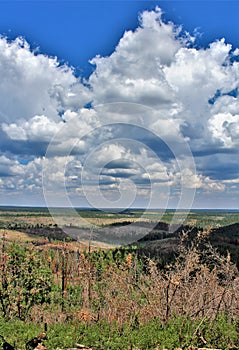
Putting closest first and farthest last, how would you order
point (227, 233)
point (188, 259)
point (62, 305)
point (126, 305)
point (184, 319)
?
point (184, 319), point (188, 259), point (126, 305), point (62, 305), point (227, 233)

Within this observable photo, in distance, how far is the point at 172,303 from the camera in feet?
28.8

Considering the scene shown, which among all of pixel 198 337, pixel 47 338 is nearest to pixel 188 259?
pixel 198 337

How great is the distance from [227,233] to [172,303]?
6137 cm

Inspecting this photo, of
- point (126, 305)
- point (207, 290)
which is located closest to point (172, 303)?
point (207, 290)

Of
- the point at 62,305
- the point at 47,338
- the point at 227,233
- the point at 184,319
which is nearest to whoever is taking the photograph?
the point at 47,338

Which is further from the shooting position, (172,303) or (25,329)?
(172,303)

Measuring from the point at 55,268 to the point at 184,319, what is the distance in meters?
52.2

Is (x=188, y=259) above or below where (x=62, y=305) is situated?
above

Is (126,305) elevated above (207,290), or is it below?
below

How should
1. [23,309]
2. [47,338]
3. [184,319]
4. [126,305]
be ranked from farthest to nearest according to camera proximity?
[23,309] < [126,305] < [184,319] < [47,338]

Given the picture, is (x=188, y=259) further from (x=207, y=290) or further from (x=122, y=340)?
(x=122, y=340)

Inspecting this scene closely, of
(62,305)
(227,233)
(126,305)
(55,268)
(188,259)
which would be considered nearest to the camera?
(188,259)

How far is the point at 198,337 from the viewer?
6.87 meters

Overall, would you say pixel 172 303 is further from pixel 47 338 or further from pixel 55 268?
pixel 55 268
